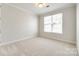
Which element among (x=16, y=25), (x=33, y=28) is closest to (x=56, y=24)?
(x=33, y=28)

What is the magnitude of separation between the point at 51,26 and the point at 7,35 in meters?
1.52

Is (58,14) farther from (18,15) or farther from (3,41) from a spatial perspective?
(3,41)

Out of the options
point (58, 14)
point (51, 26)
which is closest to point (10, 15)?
point (51, 26)

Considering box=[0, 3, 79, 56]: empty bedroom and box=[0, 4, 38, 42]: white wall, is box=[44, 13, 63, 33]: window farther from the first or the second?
box=[0, 4, 38, 42]: white wall

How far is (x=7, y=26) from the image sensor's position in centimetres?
222

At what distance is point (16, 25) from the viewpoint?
2.39 metres

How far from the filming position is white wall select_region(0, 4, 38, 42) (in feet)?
A: 6.98

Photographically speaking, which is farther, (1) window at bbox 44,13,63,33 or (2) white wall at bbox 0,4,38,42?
(2) white wall at bbox 0,4,38,42

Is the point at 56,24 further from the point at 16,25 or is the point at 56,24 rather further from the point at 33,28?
the point at 16,25

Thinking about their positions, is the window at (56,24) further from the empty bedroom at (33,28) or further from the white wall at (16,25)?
the white wall at (16,25)

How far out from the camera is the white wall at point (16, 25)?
2128mm

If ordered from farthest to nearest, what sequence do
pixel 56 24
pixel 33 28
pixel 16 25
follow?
pixel 16 25, pixel 33 28, pixel 56 24

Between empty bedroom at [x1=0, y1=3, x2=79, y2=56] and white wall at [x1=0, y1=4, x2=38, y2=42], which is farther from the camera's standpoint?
white wall at [x1=0, y1=4, x2=38, y2=42]

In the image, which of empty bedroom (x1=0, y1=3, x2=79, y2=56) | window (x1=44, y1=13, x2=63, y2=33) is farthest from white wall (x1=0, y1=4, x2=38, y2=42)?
window (x1=44, y1=13, x2=63, y2=33)
